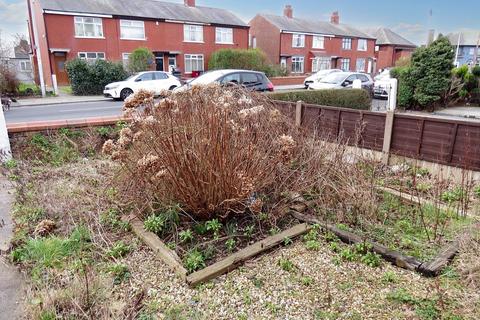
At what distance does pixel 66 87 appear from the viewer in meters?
23.8

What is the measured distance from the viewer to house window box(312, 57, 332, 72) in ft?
127

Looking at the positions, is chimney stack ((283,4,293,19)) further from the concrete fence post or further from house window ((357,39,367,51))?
the concrete fence post

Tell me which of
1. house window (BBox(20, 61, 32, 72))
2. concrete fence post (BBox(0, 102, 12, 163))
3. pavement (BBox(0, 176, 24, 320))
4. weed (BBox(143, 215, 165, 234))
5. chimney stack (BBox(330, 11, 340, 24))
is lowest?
pavement (BBox(0, 176, 24, 320))

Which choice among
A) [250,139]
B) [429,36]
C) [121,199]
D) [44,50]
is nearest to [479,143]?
[250,139]

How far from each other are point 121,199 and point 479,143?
605 centimetres

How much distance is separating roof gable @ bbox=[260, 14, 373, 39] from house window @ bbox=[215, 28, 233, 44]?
6438mm

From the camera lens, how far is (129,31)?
86.9ft

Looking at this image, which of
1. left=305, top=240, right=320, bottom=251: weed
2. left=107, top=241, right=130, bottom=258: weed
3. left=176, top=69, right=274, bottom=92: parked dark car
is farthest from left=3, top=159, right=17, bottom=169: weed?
left=176, top=69, right=274, bottom=92: parked dark car

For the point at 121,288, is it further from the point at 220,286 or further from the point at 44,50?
the point at 44,50

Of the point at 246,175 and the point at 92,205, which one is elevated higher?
the point at 246,175

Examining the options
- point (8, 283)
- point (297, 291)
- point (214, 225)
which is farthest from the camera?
point (214, 225)

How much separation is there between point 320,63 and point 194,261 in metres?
39.3

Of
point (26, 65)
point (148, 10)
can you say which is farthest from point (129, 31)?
point (26, 65)

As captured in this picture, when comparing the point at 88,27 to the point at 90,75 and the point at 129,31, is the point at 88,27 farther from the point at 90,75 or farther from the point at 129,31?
the point at 90,75
